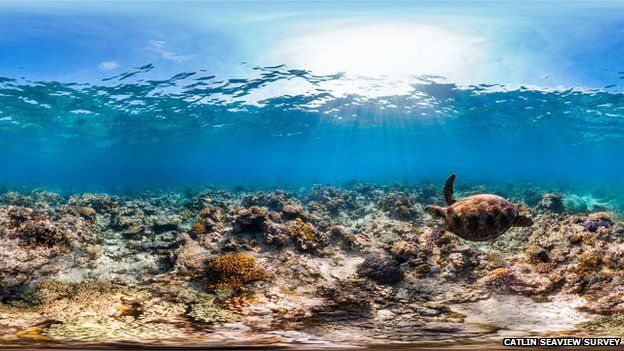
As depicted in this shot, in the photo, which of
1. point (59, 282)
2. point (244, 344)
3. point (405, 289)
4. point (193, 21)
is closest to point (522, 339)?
point (405, 289)

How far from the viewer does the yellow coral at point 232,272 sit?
727cm

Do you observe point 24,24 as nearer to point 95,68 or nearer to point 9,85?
point 95,68

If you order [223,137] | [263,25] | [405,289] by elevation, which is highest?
[263,25]

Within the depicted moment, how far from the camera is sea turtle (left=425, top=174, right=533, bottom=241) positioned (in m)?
7.09

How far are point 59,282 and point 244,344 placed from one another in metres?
4.56

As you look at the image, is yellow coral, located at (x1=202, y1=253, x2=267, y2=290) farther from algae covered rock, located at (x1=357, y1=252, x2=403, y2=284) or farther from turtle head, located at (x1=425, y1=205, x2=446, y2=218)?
turtle head, located at (x1=425, y1=205, x2=446, y2=218)

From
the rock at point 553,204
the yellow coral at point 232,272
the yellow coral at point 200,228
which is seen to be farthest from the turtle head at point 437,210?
the rock at point 553,204

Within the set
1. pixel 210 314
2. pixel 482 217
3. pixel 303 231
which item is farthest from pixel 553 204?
pixel 210 314

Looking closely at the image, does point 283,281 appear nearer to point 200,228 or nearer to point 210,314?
point 210,314

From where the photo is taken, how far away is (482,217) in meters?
7.06

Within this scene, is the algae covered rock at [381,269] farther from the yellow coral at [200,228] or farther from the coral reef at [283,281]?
the yellow coral at [200,228]

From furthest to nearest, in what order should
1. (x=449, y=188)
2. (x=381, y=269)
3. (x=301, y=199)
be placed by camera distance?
1. (x=301, y=199)
2. (x=381, y=269)
3. (x=449, y=188)

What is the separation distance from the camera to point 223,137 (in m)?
48.6

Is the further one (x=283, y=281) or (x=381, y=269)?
(x=381, y=269)
